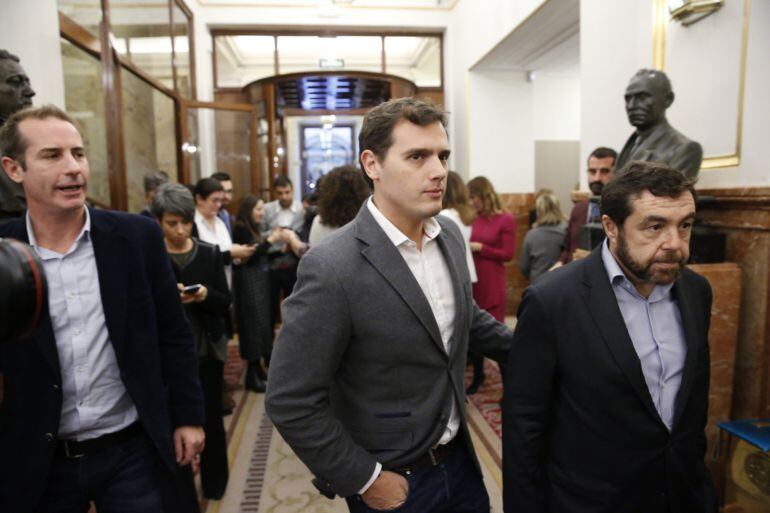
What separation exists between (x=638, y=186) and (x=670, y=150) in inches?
54.8

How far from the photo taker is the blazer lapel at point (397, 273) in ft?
4.18

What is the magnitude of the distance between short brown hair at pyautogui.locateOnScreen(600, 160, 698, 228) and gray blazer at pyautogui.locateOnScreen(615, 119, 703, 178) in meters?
1.24

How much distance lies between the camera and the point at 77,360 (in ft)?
4.92

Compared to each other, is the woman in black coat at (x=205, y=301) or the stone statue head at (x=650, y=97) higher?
the stone statue head at (x=650, y=97)

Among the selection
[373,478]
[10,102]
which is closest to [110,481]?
[373,478]

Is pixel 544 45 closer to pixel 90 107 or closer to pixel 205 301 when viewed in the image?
pixel 90 107

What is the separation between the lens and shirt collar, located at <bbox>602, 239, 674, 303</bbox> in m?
1.47

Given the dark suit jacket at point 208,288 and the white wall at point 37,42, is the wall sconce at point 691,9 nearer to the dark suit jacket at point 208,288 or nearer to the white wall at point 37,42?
the dark suit jacket at point 208,288

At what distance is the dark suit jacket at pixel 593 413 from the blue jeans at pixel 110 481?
40.0 inches

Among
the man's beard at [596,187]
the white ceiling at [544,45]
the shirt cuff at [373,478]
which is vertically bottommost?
the shirt cuff at [373,478]

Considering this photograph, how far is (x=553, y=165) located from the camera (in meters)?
8.23

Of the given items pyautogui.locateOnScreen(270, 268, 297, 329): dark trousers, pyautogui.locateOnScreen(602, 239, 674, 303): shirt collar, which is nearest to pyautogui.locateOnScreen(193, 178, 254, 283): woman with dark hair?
pyautogui.locateOnScreen(270, 268, 297, 329): dark trousers

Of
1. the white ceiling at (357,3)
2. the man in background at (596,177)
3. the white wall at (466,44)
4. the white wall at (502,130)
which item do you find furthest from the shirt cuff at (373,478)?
the white ceiling at (357,3)

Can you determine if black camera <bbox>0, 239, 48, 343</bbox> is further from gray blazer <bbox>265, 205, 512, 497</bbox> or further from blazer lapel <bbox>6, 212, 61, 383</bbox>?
blazer lapel <bbox>6, 212, 61, 383</bbox>
